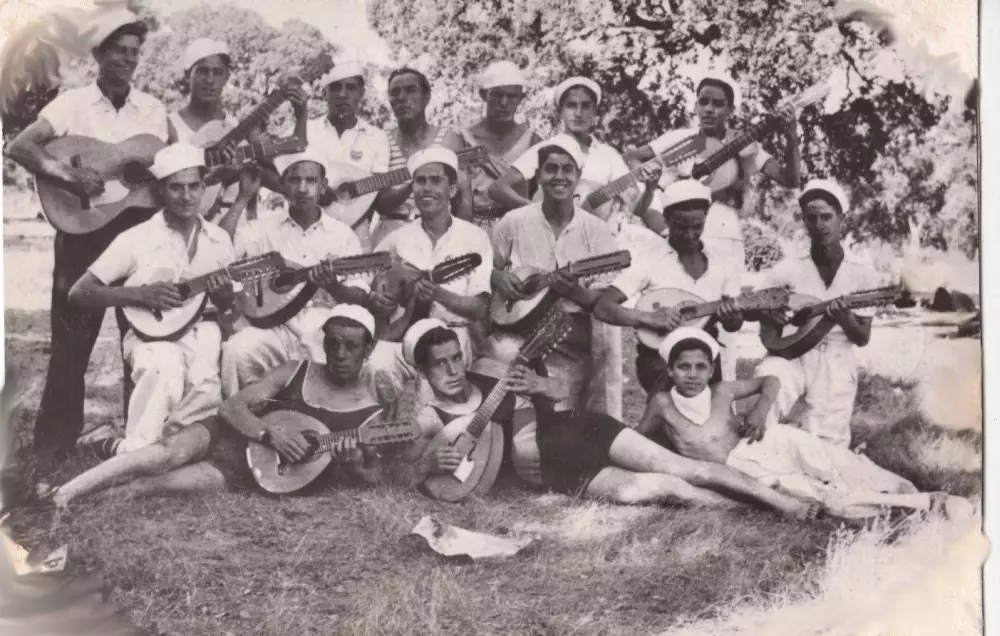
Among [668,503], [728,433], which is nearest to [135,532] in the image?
[668,503]

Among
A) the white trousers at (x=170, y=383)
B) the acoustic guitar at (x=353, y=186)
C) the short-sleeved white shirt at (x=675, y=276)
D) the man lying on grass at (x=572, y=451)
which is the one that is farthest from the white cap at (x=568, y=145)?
the white trousers at (x=170, y=383)

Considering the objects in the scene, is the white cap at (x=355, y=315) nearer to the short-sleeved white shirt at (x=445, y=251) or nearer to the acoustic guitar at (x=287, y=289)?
the acoustic guitar at (x=287, y=289)

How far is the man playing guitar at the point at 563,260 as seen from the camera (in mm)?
5562

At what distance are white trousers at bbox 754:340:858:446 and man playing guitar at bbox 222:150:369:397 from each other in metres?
2.50

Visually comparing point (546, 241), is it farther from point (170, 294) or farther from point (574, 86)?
point (170, 294)

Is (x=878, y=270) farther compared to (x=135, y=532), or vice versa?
(x=878, y=270)

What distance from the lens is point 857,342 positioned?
18.9 feet

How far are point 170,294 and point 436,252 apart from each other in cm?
151

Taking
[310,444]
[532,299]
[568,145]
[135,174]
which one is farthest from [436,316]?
[135,174]

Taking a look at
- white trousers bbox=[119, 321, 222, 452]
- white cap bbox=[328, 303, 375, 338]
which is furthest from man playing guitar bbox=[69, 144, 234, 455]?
white cap bbox=[328, 303, 375, 338]

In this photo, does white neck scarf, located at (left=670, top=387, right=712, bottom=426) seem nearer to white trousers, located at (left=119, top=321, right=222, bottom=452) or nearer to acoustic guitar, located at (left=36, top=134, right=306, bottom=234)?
white trousers, located at (left=119, top=321, right=222, bottom=452)

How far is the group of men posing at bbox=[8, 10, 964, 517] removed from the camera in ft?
17.8

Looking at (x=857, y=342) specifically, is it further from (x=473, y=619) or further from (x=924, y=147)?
(x=473, y=619)

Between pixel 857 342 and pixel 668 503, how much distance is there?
150cm
